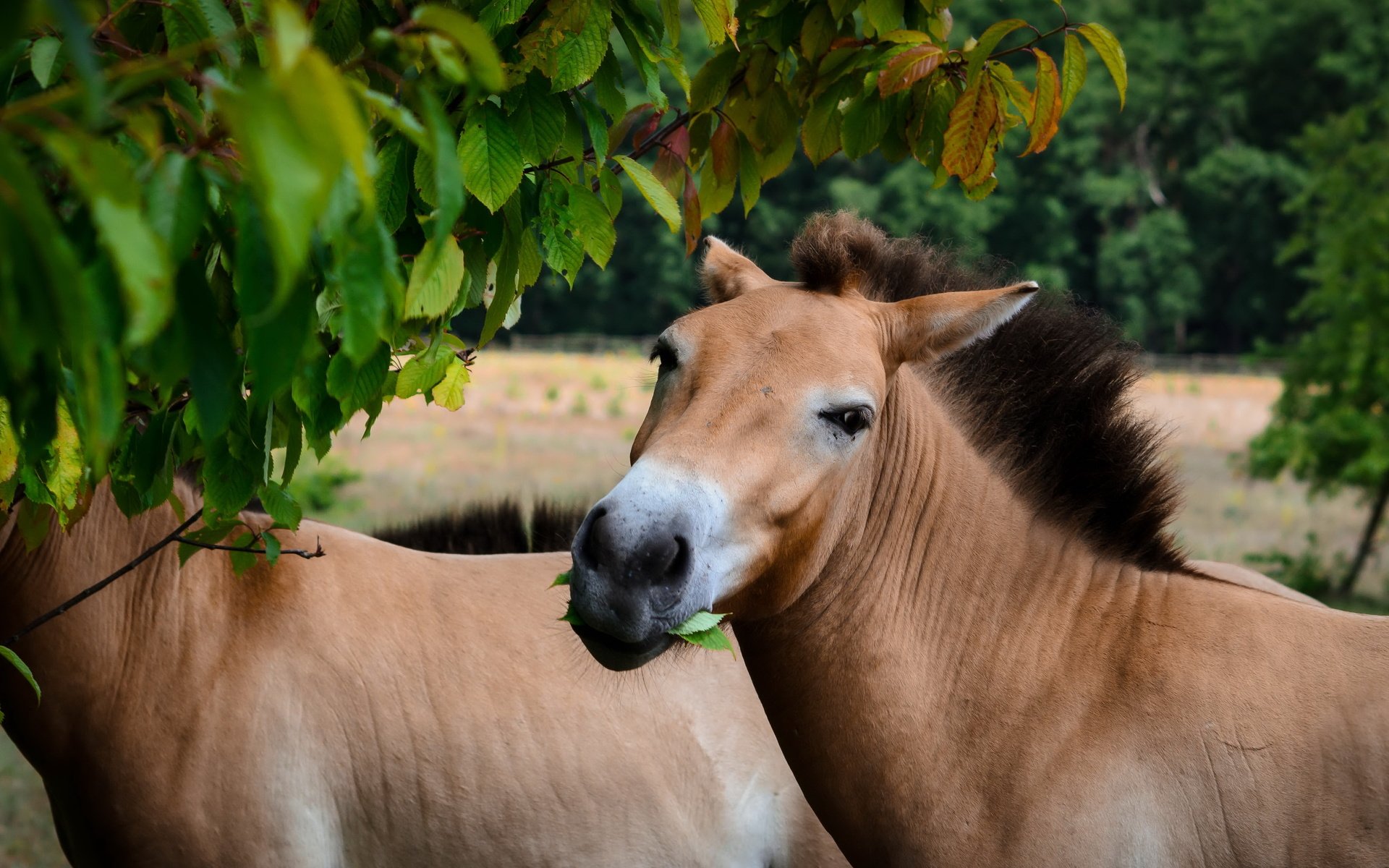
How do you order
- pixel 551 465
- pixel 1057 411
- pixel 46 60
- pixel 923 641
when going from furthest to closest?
1. pixel 551 465
2. pixel 1057 411
3. pixel 923 641
4. pixel 46 60

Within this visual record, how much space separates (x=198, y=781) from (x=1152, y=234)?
195 ft

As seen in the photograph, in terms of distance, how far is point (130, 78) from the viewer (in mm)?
938

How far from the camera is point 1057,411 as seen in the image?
3.02 meters

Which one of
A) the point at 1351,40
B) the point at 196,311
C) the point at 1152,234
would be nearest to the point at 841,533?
the point at 196,311

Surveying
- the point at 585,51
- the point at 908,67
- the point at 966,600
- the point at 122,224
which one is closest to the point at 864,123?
the point at 908,67

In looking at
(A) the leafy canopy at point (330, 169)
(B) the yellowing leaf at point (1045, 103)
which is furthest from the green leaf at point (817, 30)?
(B) the yellowing leaf at point (1045, 103)

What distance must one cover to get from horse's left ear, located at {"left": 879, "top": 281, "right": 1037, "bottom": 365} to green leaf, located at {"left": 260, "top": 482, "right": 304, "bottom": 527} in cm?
145

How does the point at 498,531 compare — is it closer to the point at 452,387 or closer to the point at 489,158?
the point at 452,387

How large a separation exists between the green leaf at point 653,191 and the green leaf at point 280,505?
95 centimetres

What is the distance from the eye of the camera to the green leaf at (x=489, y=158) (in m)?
1.79

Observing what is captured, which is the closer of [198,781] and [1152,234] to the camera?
[198,781]

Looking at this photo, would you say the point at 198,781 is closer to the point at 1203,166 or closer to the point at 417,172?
the point at 417,172

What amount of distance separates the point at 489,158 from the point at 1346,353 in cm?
1480

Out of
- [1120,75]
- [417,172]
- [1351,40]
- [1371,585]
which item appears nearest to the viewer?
[417,172]
